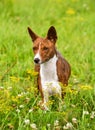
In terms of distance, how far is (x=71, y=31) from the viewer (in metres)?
10.5

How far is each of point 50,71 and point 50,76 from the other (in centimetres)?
6

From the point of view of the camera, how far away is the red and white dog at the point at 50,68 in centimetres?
639

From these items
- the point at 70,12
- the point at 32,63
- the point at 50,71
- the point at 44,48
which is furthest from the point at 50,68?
the point at 70,12

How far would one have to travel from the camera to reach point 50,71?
657cm

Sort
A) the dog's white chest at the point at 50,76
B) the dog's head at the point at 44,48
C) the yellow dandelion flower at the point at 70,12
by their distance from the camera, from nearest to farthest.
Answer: the dog's head at the point at 44,48
the dog's white chest at the point at 50,76
the yellow dandelion flower at the point at 70,12

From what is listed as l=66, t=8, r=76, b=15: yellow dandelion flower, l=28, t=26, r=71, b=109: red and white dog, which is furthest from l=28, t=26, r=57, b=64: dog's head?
l=66, t=8, r=76, b=15: yellow dandelion flower

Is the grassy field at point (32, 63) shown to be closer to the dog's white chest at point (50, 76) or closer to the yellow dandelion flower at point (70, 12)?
the yellow dandelion flower at point (70, 12)

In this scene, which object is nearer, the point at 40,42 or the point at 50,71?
the point at 40,42

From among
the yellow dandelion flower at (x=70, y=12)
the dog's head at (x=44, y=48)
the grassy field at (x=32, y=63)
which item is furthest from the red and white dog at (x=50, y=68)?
the yellow dandelion flower at (x=70, y=12)

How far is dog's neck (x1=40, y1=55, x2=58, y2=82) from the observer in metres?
6.55

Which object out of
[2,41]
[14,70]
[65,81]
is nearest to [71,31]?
[2,41]

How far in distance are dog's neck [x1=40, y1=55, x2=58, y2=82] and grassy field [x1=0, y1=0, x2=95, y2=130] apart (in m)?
0.17

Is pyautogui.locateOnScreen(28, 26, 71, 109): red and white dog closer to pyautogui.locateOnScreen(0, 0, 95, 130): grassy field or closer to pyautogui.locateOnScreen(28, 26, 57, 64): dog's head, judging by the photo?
pyautogui.locateOnScreen(28, 26, 57, 64): dog's head

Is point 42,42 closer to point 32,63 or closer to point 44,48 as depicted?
point 44,48
